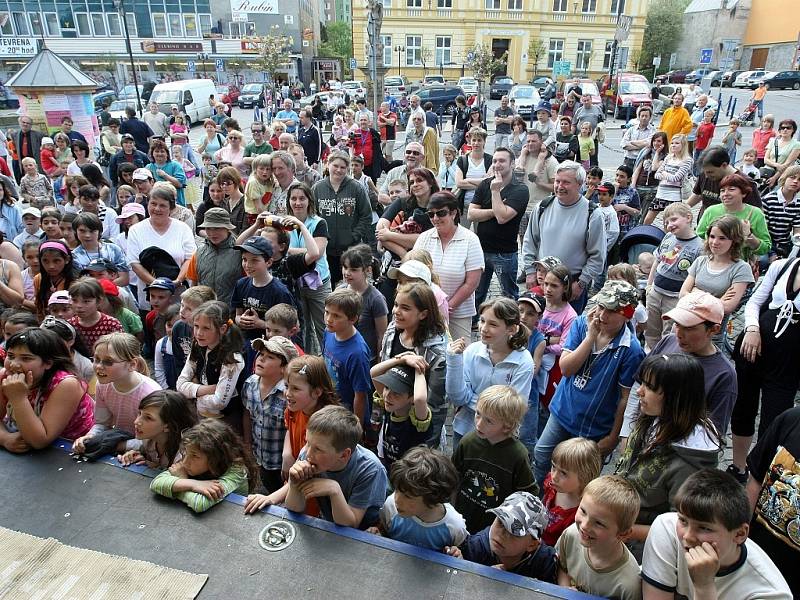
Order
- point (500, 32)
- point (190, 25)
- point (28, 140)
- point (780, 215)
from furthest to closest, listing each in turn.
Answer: point (190, 25), point (500, 32), point (28, 140), point (780, 215)

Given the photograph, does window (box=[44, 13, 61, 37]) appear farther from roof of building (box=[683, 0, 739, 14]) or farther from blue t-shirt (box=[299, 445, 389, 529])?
roof of building (box=[683, 0, 739, 14])

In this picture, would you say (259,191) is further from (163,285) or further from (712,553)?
(712,553)

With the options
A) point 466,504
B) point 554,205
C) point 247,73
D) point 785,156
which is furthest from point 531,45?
point 466,504

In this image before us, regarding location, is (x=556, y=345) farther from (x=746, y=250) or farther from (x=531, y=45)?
(x=531, y=45)

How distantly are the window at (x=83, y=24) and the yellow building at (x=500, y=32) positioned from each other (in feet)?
92.1

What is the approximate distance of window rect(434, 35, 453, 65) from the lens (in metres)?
47.4

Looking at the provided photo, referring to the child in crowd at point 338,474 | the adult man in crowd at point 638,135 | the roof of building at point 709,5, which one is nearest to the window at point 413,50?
the roof of building at point 709,5

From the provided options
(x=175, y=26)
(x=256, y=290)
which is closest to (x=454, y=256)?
(x=256, y=290)

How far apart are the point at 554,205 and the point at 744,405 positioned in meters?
2.24

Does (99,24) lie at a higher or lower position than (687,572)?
higher

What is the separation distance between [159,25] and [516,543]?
2531 inches

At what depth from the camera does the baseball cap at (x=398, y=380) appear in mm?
2965

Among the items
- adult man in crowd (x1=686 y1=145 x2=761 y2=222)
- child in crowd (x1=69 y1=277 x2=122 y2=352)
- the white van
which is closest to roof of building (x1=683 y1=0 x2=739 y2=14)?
the white van

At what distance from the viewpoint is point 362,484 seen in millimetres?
2529
